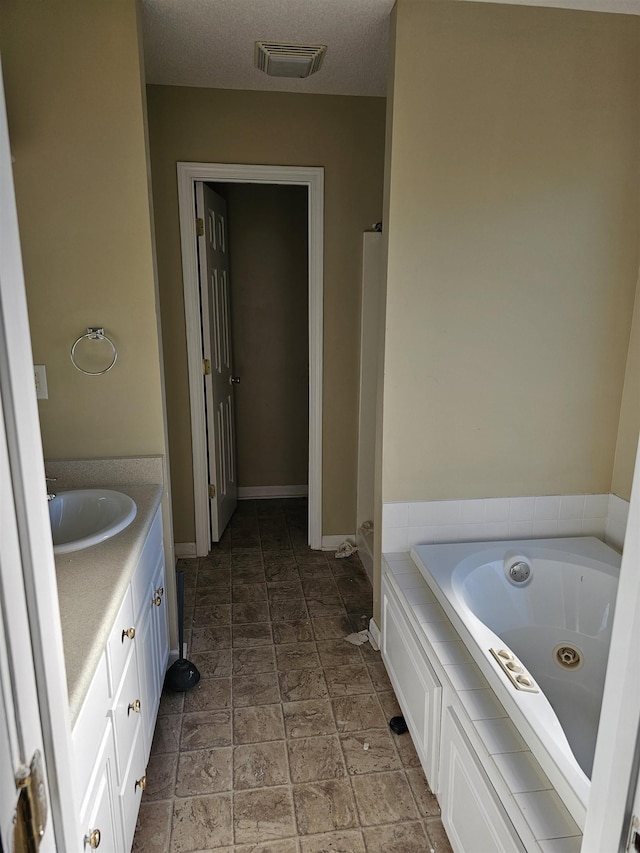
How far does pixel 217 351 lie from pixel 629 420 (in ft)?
7.47

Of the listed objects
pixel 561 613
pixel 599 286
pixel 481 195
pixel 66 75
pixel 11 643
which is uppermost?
pixel 66 75

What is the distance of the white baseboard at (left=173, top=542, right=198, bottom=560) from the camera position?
3555 mm

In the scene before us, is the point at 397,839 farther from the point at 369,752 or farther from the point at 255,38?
the point at 255,38

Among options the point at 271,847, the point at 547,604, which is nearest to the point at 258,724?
the point at 271,847

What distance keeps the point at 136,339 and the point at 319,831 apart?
68.4 inches

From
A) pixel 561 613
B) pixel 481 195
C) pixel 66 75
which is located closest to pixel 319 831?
pixel 561 613

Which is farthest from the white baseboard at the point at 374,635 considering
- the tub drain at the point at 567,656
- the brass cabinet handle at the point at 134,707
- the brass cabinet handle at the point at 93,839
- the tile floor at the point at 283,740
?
the brass cabinet handle at the point at 93,839

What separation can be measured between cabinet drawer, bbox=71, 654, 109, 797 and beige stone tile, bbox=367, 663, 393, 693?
4.32ft

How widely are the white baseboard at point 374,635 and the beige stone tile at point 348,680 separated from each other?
13 cm

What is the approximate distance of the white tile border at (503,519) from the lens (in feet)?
8.13

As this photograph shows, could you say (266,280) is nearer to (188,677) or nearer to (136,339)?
(136,339)

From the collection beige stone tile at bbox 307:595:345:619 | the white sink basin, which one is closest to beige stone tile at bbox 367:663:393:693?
beige stone tile at bbox 307:595:345:619

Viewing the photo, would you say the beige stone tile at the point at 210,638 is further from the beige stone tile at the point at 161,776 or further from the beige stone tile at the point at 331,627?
the beige stone tile at the point at 161,776

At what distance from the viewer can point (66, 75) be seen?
6.68ft
